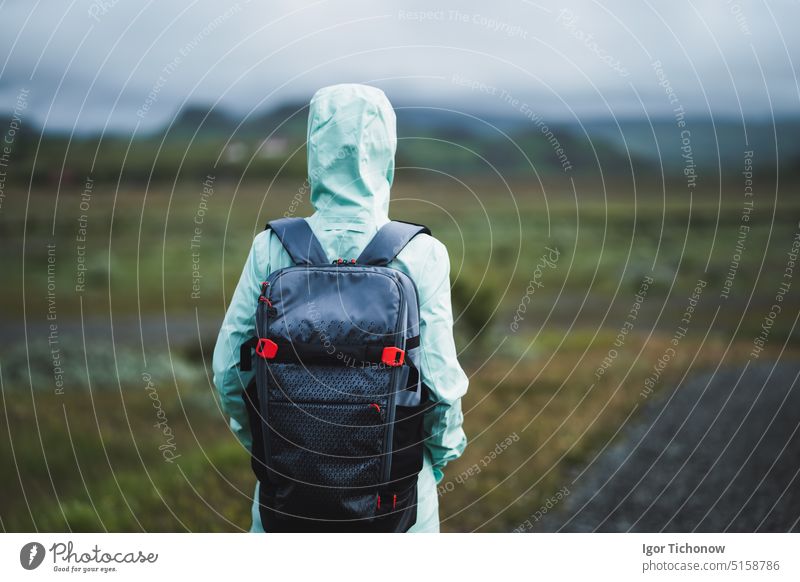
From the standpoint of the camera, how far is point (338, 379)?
254 cm

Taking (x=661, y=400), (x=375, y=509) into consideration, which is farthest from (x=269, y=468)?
(x=661, y=400)

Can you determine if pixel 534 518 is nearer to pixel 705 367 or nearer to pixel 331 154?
pixel 331 154

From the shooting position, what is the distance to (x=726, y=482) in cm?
581

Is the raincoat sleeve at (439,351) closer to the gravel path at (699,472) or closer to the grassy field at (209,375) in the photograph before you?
the grassy field at (209,375)

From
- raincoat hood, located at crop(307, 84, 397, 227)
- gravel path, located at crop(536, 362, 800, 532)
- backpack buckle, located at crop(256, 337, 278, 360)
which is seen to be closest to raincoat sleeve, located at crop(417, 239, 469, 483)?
raincoat hood, located at crop(307, 84, 397, 227)

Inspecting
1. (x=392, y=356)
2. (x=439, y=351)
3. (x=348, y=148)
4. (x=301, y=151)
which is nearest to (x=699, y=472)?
(x=439, y=351)

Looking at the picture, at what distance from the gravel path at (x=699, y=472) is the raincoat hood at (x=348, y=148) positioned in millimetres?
3567

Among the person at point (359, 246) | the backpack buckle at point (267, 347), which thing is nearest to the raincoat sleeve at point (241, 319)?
the person at point (359, 246)

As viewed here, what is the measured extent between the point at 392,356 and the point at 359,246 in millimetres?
453

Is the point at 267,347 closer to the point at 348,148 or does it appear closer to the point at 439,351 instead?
the point at 439,351

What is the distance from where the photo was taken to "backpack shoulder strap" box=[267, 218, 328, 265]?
2584 millimetres

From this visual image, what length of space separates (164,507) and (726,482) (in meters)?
4.60

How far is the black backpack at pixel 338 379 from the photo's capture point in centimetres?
250
